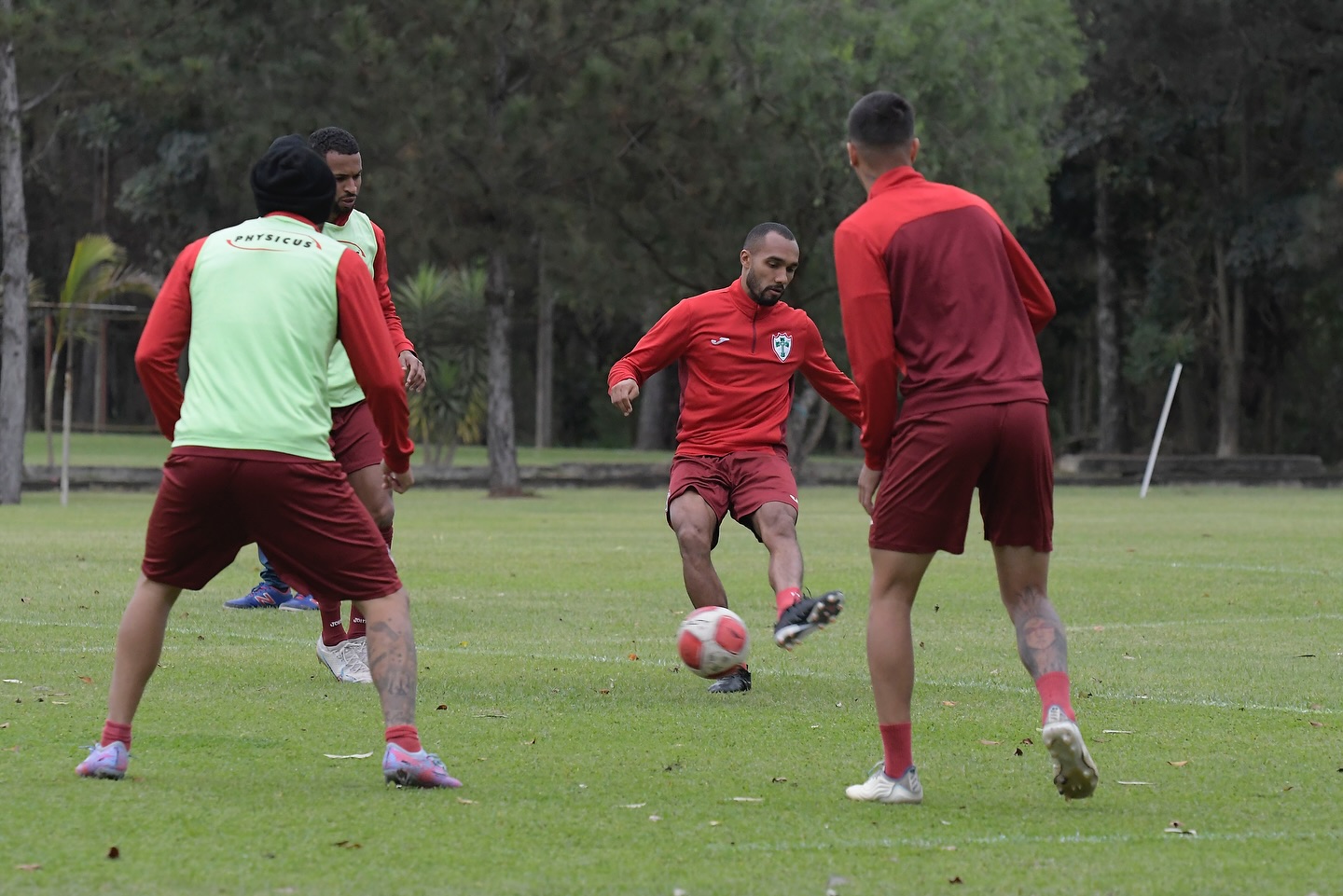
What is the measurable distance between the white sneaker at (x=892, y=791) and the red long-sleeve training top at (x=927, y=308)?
1.02 m

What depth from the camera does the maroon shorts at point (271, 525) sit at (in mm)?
5988

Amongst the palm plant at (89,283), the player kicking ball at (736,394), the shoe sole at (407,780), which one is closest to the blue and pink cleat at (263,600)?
the player kicking ball at (736,394)

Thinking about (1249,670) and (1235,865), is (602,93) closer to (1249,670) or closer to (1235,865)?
(1249,670)

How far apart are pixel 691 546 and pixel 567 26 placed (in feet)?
76.3

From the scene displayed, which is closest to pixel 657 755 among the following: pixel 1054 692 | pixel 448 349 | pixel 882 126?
pixel 1054 692

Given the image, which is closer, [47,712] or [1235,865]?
[1235,865]

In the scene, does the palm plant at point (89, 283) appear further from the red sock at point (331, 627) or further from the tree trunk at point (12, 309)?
the red sock at point (331, 627)

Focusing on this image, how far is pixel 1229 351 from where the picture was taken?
46.7 meters

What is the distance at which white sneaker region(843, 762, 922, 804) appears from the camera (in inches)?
240

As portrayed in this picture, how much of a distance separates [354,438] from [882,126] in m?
3.48

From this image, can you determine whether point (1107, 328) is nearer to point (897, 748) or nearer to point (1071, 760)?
point (897, 748)

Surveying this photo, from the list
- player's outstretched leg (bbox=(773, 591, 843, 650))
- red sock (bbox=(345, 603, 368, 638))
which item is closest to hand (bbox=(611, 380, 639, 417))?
red sock (bbox=(345, 603, 368, 638))

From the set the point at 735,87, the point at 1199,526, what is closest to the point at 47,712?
the point at 1199,526

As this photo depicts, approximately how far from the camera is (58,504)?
1096 inches
